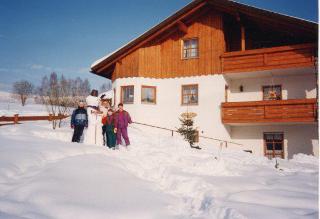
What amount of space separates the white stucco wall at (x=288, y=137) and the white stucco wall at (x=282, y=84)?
5.45 ft

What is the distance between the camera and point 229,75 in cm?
1720

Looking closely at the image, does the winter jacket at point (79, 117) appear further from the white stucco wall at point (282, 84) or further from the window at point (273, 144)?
the window at point (273, 144)

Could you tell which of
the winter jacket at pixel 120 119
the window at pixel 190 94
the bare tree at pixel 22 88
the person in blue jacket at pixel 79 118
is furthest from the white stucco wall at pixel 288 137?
the bare tree at pixel 22 88

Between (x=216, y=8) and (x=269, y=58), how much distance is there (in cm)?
436

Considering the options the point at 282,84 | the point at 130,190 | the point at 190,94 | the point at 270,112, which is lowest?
the point at 130,190

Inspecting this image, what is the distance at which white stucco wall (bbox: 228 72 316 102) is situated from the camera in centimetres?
1608

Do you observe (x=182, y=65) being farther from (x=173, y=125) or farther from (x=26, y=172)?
(x=26, y=172)

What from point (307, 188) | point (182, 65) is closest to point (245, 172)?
point (307, 188)

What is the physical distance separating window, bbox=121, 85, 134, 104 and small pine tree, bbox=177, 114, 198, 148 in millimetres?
3508

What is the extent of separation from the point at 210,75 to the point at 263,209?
1343 centimetres

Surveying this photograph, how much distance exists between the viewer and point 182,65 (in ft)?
60.2

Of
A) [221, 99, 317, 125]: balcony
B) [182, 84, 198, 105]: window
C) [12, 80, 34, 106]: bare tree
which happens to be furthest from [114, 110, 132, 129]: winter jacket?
[12, 80, 34, 106]: bare tree

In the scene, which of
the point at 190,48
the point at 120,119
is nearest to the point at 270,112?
the point at 190,48

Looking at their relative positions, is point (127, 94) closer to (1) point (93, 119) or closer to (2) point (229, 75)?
(2) point (229, 75)
